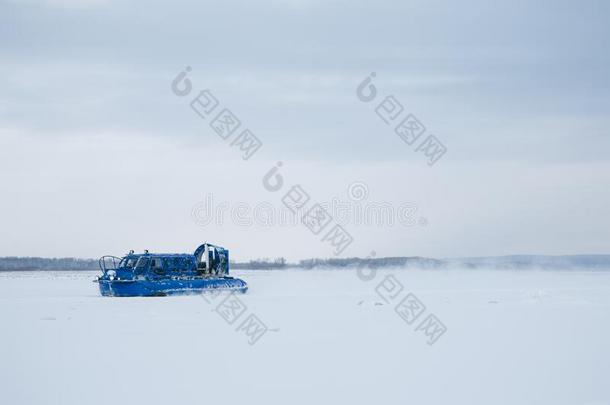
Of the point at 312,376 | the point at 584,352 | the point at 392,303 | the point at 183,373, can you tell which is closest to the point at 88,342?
the point at 183,373

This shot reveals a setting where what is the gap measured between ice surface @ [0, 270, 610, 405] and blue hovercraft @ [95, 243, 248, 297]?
1206cm

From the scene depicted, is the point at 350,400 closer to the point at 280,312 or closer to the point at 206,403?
the point at 206,403

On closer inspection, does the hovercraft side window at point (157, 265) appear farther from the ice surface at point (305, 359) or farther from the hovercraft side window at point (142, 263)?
the ice surface at point (305, 359)

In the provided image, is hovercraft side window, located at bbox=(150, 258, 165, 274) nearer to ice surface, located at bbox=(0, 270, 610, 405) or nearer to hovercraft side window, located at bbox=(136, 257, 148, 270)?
hovercraft side window, located at bbox=(136, 257, 148, 270)

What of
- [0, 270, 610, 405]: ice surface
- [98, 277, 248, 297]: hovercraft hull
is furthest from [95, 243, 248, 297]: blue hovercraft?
[0, 270, 610, 405]: ice surface

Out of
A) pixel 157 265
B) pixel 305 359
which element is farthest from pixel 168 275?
pixel 305 359

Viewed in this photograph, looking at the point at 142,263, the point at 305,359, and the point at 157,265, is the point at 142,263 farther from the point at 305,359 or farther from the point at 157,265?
the point at 305,359

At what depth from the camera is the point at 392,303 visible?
33.7 metres

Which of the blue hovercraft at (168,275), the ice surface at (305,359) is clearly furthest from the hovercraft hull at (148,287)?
the ice surface at (305,359)

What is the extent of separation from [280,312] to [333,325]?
548cm

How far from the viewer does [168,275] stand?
1727 inches

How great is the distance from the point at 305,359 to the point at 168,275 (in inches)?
1104

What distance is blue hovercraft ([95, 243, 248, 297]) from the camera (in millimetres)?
40125

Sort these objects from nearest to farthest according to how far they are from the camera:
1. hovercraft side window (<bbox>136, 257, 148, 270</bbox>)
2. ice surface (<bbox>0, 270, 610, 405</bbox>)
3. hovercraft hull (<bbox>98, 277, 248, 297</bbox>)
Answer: ice surface (<bbox>0, 270, 610, 405</bbox>) → hovercraft hull (<bbox>98, 277, 248, 297</bbox>) → hovercraft side window (<bbox>136, 257, 148, 270</bbox>)
